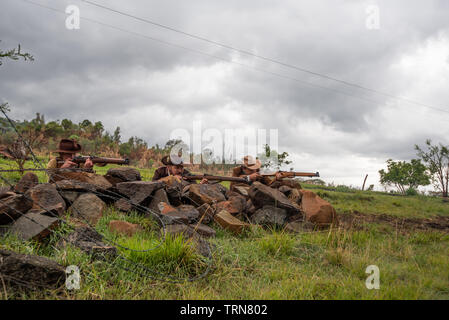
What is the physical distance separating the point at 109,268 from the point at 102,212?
2.38 m

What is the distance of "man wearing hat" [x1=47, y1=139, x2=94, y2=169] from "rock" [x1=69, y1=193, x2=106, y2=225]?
1.56 m

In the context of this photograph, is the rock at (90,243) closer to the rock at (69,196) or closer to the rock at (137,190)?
the rock at (69,196)

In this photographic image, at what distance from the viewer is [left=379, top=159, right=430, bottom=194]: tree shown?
2986 cm

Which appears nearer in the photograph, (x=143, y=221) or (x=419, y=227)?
(x=143, y=221)

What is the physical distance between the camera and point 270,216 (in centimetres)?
574

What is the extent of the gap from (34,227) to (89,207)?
1477 millimetres

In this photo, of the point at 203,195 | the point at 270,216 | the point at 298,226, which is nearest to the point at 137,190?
the point at 203,195

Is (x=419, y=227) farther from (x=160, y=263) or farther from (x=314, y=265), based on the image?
(x=160, y=263)

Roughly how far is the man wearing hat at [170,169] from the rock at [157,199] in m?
2.06

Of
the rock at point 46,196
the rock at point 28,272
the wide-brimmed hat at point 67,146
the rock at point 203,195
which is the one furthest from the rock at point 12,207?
the rock at point 203,195

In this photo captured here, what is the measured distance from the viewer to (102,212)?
5.00m
